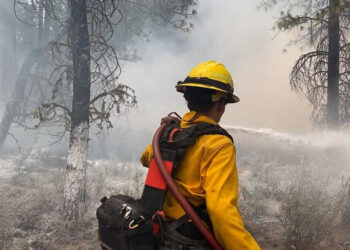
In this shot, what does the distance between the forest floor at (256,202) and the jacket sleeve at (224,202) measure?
3.10 meters

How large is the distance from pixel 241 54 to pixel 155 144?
18.0 meters

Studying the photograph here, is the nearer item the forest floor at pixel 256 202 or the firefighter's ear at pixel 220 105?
Answer: the firefighter's ear at pixel 220 105

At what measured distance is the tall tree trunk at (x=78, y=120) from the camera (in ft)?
18.5

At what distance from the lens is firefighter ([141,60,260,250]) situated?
1.66 meters

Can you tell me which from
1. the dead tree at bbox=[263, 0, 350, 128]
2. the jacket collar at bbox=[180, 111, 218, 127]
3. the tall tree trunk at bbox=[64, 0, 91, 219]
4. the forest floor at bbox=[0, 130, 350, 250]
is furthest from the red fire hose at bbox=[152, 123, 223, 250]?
the dead tree at bbox=[263, 0, 350, 128]

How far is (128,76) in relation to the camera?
Result: 21.6 metres

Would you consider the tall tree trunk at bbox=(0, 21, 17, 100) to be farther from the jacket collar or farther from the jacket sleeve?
the jacket sleeve

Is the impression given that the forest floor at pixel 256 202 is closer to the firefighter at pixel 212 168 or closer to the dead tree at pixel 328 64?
the dead tree at pixel 328 64

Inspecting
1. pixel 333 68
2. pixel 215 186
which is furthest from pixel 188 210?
pixel 333 68

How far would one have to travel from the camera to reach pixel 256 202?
6.25 metres

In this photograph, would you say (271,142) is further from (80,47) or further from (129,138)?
(80,47)

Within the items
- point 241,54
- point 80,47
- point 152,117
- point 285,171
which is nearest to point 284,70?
point 241,54

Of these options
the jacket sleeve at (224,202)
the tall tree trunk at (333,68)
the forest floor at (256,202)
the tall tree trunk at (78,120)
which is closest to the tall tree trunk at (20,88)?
the forest floor at (256,202)

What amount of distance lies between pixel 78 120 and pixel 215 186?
14.4ft
